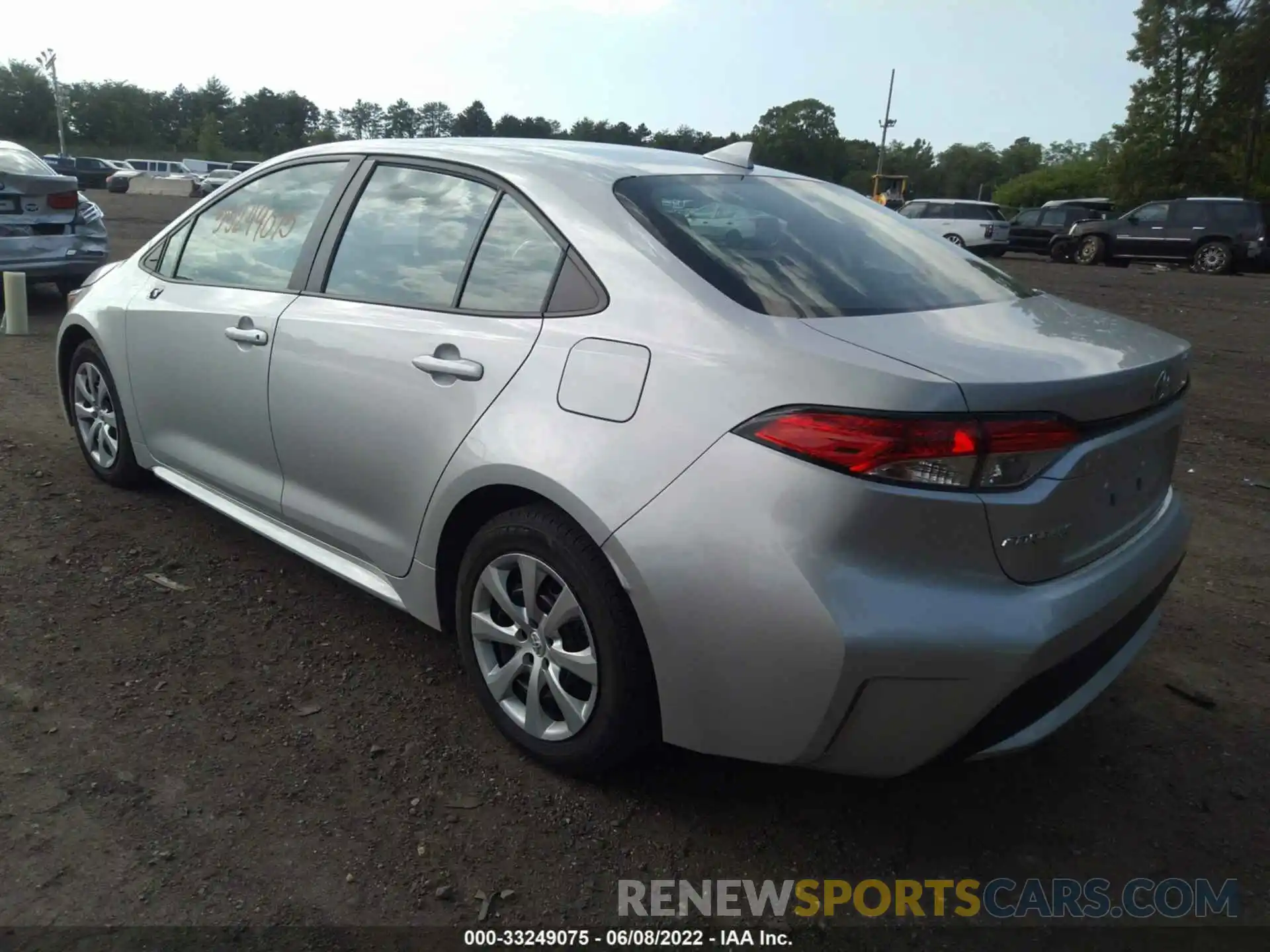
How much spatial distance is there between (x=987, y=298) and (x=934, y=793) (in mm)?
1352

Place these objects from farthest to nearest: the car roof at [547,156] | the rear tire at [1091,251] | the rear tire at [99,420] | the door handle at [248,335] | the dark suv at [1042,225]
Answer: the dark suv at [1042,225]
the rear tire at [1091,251]
the rear tire at [99,420]
the door handle at [248,335]
the car roof at [547,156]

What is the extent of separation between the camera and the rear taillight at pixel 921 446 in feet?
6.53

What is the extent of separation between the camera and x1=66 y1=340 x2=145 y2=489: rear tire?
440 cm

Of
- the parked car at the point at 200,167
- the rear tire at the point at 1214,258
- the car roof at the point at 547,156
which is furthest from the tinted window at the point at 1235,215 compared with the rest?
the parked car at the point at 200,167

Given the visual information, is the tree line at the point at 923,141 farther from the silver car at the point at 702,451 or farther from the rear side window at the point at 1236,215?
the rear side window at the point at 1236,215

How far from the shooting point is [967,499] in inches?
79.1

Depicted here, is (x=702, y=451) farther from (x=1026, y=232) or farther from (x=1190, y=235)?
(x=1026, y=232)

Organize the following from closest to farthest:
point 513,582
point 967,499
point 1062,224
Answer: point 967,499 < point 513,582 < point 1062,224

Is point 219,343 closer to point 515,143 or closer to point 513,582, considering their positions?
point 515,143

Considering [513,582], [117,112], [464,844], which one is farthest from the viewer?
[117,112]

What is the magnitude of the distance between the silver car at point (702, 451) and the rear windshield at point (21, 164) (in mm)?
7414

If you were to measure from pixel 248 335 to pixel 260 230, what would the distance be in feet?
1.60

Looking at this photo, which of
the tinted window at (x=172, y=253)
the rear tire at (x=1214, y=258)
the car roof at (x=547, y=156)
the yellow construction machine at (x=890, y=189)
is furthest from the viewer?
the yellow construction machine at (x=890, y=189)

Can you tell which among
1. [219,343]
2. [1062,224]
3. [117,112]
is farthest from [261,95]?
[219,343]
